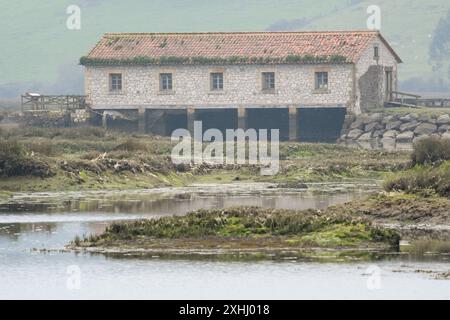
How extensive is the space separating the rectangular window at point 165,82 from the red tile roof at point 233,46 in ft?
3.33

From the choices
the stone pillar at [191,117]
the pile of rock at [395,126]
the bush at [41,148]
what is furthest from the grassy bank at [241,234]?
the stone pillar at [191,117]

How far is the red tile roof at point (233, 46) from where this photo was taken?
81.2m

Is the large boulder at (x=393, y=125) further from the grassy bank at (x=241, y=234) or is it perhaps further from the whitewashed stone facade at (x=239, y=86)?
the grassy bank at (x=241, y=234)

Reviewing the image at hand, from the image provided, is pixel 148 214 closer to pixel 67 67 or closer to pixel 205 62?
pixel 205 62

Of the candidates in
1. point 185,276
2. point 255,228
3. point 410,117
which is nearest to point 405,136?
point 410,117

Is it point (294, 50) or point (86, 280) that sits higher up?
point (294, 50)

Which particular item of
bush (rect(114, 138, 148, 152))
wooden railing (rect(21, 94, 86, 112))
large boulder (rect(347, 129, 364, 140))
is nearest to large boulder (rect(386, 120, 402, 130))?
large boulder (rect(347, 129, 364, 140))

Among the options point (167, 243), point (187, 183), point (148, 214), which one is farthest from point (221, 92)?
point (167, 243)

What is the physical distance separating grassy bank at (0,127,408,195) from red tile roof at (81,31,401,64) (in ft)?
41.8

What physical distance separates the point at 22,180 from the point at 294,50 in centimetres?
3407

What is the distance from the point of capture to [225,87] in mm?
82062

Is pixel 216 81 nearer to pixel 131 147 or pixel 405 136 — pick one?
pixel 405 136

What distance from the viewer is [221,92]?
82.2 metres
